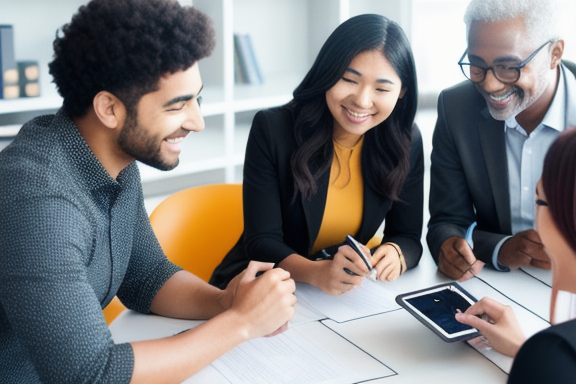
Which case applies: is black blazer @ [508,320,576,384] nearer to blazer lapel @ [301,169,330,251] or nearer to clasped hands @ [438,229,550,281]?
clasped hands @ [438,229,550,281]

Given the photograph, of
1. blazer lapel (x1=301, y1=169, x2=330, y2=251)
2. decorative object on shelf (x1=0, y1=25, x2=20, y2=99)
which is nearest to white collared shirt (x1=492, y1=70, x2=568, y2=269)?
blazer lapel (x1=301, y1=169, x2=330, y2=251)

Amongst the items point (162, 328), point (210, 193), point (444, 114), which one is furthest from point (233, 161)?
point (162, 328)

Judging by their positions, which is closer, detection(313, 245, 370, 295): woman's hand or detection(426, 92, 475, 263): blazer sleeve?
detection(313, 245, 370, 295): woman's hand

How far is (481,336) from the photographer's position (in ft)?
4.83

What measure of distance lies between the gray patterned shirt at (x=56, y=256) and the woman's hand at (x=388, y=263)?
2.19ft

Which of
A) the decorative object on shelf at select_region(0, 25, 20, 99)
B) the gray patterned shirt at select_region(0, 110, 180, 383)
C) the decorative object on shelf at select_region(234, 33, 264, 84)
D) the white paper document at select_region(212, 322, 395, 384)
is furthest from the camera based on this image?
the decorative object on shelf at select_region(234, 33, 264, 84)

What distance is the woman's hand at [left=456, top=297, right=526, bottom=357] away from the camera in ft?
4.56

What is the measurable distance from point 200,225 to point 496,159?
0.94 meters

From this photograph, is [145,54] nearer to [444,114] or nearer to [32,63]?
[444,114]

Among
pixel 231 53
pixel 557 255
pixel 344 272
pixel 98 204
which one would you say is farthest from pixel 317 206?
pixel 231 53

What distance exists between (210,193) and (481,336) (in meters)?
1.07

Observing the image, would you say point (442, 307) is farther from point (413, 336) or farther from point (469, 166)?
point (469, 166)

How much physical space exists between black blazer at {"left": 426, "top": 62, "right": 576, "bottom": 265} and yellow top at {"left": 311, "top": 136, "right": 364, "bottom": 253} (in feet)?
0.76

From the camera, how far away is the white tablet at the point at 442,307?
143 centimetres
